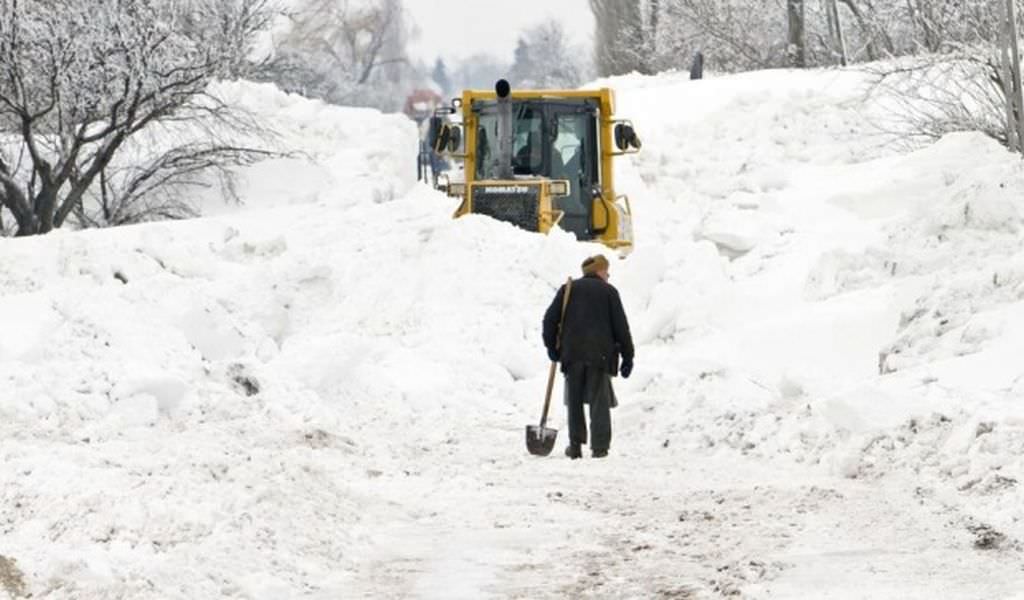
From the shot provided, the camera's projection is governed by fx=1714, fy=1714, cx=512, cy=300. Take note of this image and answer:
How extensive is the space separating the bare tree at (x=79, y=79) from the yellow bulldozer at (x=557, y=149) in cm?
436

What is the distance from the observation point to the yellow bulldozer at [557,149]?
74.4 ft

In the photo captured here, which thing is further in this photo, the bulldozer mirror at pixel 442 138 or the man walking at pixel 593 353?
the bulldozer mirror at pixel 442 138

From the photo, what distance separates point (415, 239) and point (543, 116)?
330cm

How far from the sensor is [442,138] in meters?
21.5

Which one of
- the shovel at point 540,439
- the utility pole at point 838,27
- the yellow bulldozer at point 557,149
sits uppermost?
the utility pole at point 838,27

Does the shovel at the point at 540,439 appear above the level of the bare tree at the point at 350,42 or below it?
below

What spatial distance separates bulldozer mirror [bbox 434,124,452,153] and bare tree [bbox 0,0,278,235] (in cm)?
467

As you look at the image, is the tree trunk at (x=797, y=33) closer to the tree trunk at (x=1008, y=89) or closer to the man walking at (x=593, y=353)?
the tree trunk at (x=1008, y=89)

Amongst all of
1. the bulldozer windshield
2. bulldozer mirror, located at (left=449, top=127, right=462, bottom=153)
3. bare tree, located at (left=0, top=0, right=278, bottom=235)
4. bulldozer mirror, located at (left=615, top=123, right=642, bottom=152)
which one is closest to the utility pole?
the bulldozer windshield

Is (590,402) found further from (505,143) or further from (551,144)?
(551,144)

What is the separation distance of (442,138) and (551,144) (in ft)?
6.93

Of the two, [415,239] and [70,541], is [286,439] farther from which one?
[415,239]

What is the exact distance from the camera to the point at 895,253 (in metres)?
17.4

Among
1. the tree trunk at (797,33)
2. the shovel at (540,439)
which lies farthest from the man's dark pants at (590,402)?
the tree trunk at (797,33)
